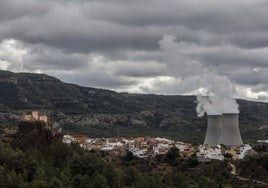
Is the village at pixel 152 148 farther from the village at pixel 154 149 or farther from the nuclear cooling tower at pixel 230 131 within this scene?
the nuclear cooling tower at pixel 230 131

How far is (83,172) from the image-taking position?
6234cm

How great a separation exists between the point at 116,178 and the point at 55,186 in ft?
34.8

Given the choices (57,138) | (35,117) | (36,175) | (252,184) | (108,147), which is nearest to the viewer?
(36,175)

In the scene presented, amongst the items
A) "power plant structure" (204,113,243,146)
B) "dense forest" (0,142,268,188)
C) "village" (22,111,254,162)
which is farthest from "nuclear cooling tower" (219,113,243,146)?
"dense forest" (0,142,268,188)

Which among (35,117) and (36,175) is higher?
(35,117)

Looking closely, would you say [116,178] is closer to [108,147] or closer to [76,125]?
[108,147]

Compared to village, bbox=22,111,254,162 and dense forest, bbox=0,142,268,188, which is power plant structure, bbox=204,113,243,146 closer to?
village, bbox=22,111,254,162

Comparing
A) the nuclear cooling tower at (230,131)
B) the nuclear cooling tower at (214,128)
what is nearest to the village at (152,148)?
the nuclear cooling tower at (214,128)

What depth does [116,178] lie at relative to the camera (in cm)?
5953

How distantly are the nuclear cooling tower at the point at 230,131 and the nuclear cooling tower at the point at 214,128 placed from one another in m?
2.48

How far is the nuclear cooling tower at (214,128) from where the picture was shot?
3661 inches

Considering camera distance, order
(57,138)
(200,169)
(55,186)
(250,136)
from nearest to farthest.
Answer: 1. (55,186)
2. (200,169)
3. (57,138)
4. (250,136)

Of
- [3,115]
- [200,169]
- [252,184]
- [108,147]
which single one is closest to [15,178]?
[252,184]

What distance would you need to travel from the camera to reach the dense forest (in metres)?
54.2
